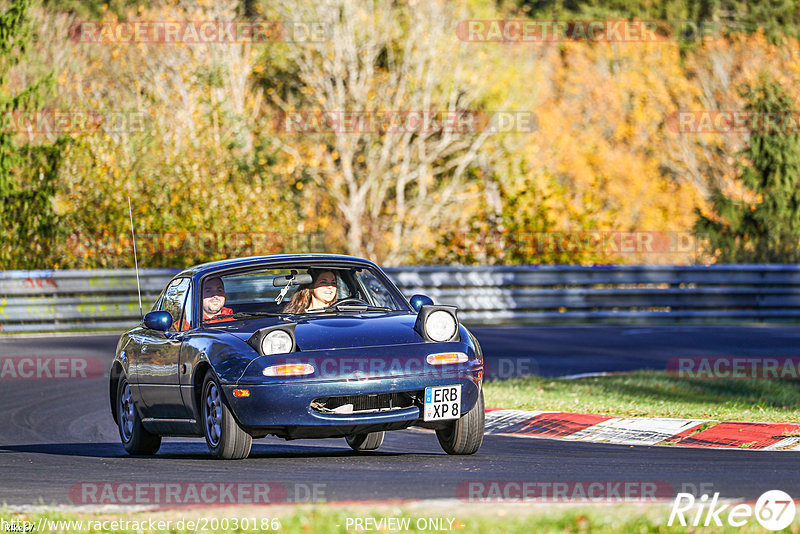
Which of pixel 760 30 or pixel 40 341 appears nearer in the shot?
pixel 40 341

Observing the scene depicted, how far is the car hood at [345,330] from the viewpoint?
8273 mm

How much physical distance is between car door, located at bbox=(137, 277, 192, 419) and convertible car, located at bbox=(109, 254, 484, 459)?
0.01 metres

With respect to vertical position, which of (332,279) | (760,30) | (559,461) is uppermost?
(760,30)

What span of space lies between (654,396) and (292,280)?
490cm

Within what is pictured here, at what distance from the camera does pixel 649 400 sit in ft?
41.4

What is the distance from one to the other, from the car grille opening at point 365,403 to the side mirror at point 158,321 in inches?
69.8

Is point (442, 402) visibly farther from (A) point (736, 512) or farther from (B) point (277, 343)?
(A) point (736, 512)

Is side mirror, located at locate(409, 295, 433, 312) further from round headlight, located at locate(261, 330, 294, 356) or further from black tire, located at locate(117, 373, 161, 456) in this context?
black tire, located at locate(117, 373, 161, 456)

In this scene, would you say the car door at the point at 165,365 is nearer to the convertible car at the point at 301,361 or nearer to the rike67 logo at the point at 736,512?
the convertible car at the point at 301,361

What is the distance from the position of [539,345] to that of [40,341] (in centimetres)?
758

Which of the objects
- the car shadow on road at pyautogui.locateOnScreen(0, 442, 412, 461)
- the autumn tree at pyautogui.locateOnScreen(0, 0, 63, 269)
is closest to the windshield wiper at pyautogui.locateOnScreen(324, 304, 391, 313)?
the car shadow on road at pyautogui.locateOnScreen(0, 442, 412, 461)

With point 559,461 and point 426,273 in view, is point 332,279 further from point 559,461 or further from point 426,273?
point 426,273

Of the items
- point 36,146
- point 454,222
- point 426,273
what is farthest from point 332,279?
point 454,222

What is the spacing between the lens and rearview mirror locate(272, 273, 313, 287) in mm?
9633
